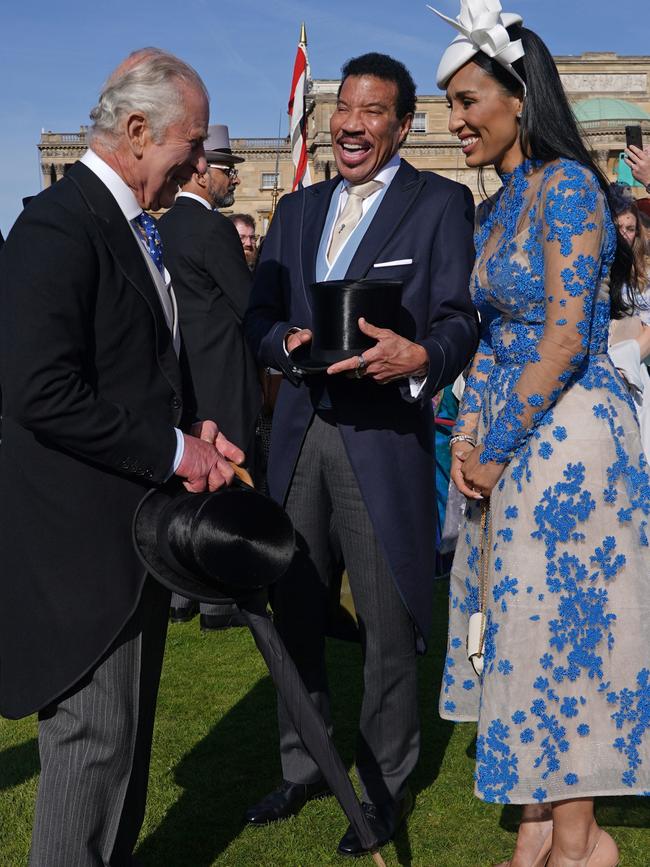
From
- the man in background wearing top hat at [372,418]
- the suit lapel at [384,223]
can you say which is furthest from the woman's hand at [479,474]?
the suit lapel at [384,223]

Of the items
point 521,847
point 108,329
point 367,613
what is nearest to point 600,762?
point 521,847

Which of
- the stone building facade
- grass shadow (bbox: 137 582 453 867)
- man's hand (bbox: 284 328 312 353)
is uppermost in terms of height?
the stone building facade

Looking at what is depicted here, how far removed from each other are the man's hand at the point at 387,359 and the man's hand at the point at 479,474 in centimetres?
33

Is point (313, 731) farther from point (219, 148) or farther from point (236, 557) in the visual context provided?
point (219, 148)

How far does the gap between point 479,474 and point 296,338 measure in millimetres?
792

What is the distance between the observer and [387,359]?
3475 millimetres

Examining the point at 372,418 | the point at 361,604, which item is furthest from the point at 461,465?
the point at 361,604

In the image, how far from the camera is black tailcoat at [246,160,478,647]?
3818mm

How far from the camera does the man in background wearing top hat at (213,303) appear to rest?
619 centimetres

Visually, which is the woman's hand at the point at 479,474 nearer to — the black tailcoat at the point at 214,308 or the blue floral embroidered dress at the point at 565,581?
the blue floral embroidered dress at the point at 565,581

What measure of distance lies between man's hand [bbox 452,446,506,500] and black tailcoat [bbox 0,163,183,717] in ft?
3.54

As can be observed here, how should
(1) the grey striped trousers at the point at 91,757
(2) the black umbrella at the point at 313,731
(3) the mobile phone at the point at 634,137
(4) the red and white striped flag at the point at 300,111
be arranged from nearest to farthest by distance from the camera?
1. (2) the black umbrella at the point at 313,731
2. (1) the grey striped trousers at the point at 91,757
3. (3) the mobile phone at the point at 634,137
4. (4) the red and white striped flag at the point at 300,111

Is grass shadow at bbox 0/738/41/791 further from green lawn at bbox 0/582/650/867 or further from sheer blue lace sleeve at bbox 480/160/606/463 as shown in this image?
sheer blue lace sleeve at bbox 480/160/606/463

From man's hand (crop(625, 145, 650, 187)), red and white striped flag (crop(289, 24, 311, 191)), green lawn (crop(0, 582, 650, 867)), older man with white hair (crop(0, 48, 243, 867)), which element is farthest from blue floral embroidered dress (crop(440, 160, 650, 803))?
red and white striped flag (crop(289, 24, 311, 191))
